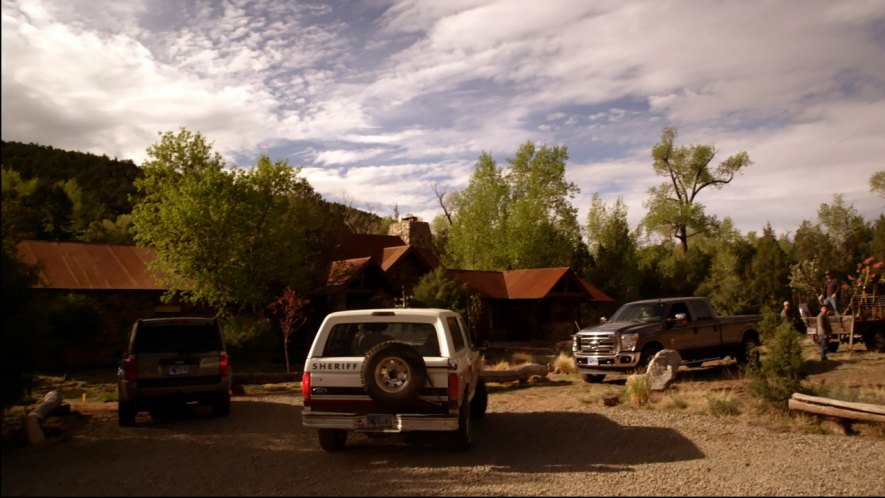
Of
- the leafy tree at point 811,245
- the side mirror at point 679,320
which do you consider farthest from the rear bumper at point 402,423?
the leafy tree at point 811,245

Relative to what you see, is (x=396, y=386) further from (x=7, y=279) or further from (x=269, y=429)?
(x=7, y=279)

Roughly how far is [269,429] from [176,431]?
1.45 meters

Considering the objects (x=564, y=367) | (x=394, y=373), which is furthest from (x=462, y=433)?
(x=564, y=367)

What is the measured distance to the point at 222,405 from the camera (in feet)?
41.1

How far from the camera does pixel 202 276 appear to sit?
24.8 metres

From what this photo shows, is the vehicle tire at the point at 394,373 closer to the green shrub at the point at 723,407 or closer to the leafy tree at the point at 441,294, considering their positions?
the green shrub at the point at 723,407

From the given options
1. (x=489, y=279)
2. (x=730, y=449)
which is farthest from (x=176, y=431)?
(x=489, y=279)

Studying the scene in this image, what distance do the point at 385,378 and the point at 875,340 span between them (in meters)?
20.9

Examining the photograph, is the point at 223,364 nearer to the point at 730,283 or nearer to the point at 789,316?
the point at 789,316

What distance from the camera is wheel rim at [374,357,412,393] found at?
843 cm

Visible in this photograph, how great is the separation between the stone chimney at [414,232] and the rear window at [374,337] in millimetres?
31956

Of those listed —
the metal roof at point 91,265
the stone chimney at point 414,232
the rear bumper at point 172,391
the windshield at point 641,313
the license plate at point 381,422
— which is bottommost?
the license plate at point 381,422

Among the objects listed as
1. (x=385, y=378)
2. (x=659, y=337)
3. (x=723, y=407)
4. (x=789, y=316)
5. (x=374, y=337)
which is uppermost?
(x=374, y=337)

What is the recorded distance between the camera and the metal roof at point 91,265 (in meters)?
24.3
